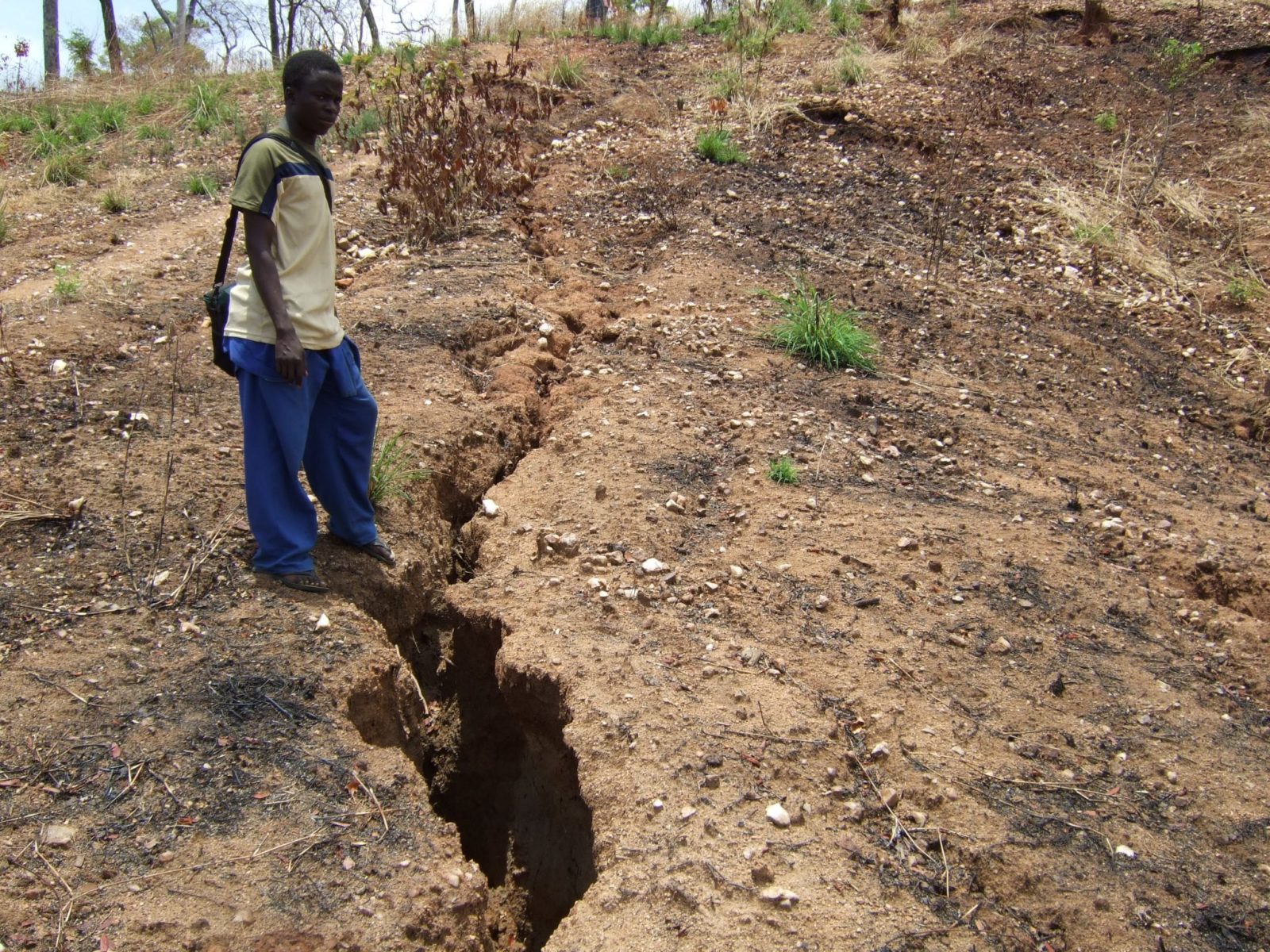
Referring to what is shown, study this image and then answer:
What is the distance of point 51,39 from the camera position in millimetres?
11945

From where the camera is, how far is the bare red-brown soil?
7.57 ft

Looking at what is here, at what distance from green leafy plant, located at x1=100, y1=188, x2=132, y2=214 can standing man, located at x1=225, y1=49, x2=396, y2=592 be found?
4184 mm

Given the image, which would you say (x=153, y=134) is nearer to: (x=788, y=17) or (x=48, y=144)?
(x=48, y=144)

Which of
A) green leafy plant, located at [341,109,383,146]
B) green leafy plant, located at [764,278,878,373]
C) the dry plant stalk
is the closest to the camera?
the dry plant stalk

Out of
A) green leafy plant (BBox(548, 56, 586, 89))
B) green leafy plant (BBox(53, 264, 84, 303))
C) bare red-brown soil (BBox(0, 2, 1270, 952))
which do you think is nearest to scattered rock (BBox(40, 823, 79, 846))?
bare red-brown soil (BBox(0, 2, 1270, 952))

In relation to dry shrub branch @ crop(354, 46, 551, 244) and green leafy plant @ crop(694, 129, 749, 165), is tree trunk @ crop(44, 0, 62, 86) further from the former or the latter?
green leafy plant @ crop(694, 129, 749, 165)

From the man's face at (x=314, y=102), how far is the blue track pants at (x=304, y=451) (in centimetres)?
62

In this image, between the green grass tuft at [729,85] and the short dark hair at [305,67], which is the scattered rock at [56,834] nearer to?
the short dark hair at [305,67]

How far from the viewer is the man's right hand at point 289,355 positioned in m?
2.62

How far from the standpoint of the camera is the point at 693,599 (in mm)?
3162

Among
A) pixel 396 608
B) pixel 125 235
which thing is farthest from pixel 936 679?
pixel 125 235

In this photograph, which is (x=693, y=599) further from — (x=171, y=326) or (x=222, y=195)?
(x=222, y=195)

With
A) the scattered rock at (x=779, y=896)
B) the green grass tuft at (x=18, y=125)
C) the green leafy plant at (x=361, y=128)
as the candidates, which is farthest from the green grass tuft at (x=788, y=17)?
the scattered rock at (x=779, y=896)

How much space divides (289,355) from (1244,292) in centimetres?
534
